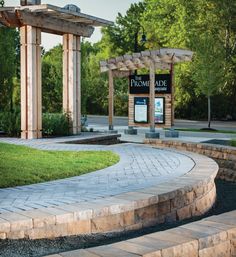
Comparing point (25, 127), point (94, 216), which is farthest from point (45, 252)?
point (25, 127)

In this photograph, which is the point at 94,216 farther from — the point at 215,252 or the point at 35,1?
the point at 35,1

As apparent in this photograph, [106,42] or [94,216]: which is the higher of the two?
[106,42]

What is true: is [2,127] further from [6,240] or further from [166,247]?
[166,247]

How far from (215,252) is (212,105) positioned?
1432 inches

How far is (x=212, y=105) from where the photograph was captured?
40094 millimetres

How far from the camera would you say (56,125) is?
1655cm

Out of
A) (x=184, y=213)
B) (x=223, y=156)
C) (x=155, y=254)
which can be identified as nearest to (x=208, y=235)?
(x=155, y=254)

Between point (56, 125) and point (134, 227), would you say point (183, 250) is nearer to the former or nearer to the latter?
point (134, 227)

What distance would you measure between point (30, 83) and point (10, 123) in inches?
72.6

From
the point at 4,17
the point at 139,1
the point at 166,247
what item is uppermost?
the point at 139,1

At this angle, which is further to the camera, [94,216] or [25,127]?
[25,127]

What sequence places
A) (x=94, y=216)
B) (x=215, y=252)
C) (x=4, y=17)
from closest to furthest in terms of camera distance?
(x=215, y=252)
(x=94, y=216)
(x=4, y=17)

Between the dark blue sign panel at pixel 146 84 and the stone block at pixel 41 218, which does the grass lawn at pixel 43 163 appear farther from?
the dark blue sign panel at pixel 146 84

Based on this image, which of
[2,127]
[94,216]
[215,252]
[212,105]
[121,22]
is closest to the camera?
[215,252]
